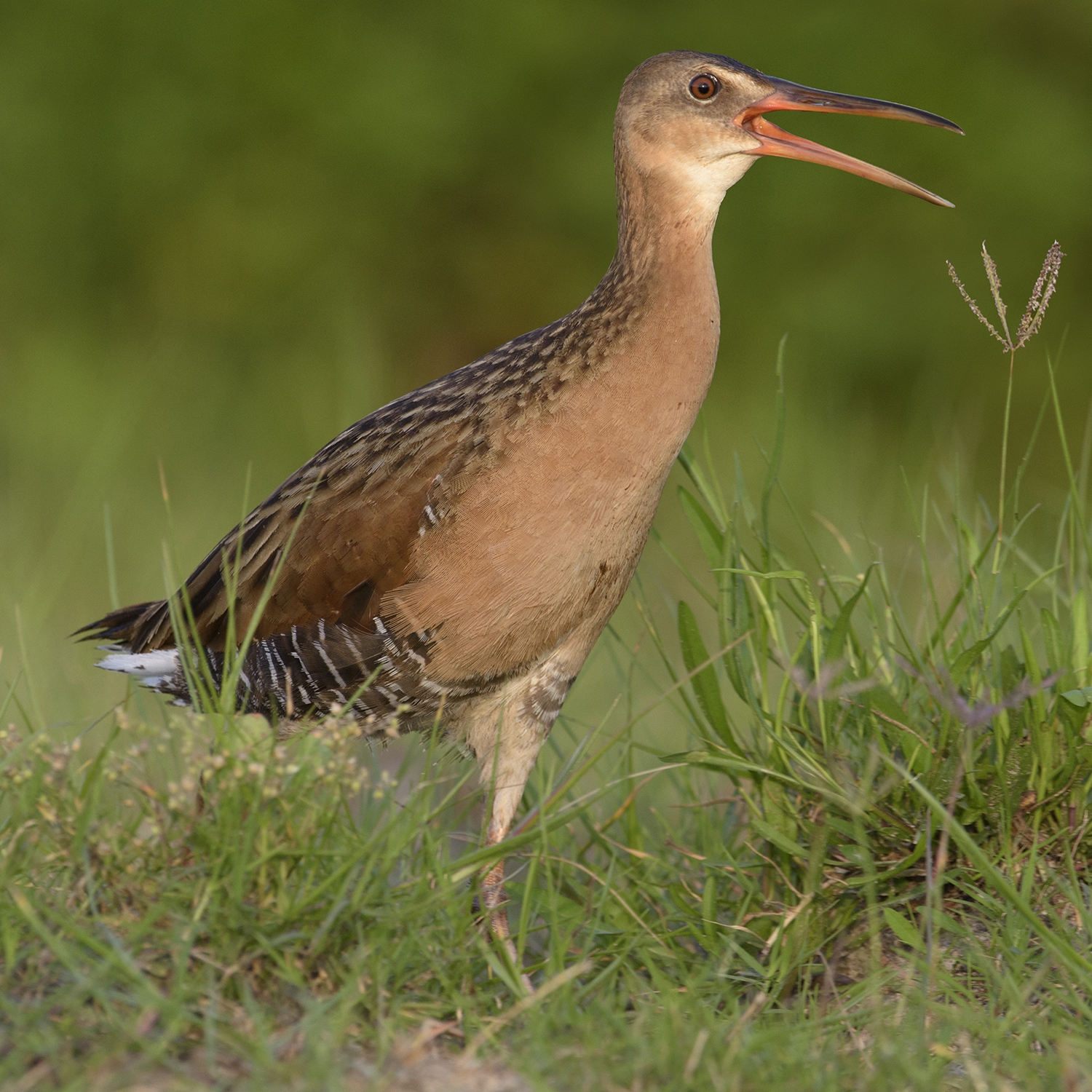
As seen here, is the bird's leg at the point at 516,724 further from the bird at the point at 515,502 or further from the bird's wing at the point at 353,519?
the bird's wing at the point at 353,519

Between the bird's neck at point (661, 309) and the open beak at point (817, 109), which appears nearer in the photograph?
the bird's neck at point (661, 309)

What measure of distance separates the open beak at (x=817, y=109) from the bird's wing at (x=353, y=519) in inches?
32.0

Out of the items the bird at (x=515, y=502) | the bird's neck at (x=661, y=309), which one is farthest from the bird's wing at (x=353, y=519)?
the bird's neck at (x=661, y=309)

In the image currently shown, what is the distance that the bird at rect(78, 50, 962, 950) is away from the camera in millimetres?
2807

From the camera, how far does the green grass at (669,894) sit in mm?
1909

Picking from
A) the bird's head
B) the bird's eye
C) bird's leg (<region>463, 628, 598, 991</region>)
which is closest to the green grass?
bird's leg (<region>463, 628, 598, 991</region>)

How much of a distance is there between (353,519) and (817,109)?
1.29 meters

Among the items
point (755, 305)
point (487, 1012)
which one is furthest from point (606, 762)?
point (755, 305)

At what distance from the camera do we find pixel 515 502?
279 cm

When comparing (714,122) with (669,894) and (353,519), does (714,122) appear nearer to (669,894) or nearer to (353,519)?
(353,519)

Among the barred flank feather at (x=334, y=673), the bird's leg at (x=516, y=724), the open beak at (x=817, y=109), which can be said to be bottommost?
the bird's leg at (x=516, y=724)

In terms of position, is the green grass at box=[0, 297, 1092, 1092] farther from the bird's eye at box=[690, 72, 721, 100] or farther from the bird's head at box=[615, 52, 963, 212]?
the bird's eye at box=[690, 72, 721, 100]

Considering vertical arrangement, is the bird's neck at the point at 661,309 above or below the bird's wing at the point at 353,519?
above

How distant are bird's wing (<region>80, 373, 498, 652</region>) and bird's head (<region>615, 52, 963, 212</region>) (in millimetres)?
629
